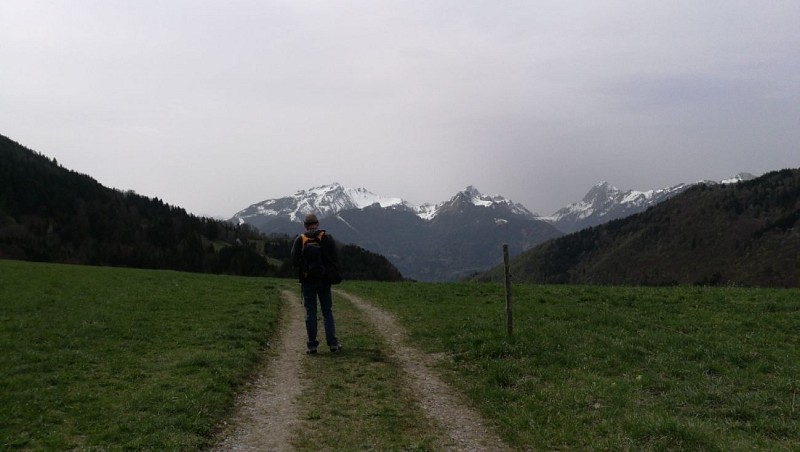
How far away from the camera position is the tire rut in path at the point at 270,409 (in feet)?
33.4

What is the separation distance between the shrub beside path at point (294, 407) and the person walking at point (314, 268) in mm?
1186

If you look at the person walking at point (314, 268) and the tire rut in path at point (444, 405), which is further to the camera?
the person walking at point (314, 268)

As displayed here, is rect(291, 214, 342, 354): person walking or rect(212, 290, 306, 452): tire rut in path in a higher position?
rect(291, 214, 342, 354): person walking

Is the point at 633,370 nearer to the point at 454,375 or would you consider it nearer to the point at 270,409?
the point at 454,375

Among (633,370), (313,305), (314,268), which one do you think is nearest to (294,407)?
(313,305)

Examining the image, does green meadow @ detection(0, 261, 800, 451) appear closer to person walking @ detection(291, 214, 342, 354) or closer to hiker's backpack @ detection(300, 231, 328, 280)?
person walking @ detection(291, 214, 342, 354)

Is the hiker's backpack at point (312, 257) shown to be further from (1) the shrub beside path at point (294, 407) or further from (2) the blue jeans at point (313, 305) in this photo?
(1) the shrub beside path at point (294, 407)

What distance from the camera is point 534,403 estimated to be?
1239 cm

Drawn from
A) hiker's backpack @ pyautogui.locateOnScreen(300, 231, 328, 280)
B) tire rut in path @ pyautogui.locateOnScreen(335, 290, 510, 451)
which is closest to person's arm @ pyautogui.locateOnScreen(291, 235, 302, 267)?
hiker's backpack @ pyautogui.locateOnScreen(300, 231, 328, 280)

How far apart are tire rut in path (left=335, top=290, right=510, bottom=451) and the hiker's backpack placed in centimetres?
411

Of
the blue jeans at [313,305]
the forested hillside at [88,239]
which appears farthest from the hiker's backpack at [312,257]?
the forested hillside at [88,239]

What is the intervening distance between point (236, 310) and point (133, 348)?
9326 mm

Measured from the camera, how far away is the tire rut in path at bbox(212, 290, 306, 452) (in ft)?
33.4

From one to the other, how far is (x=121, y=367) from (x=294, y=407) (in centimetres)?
704
